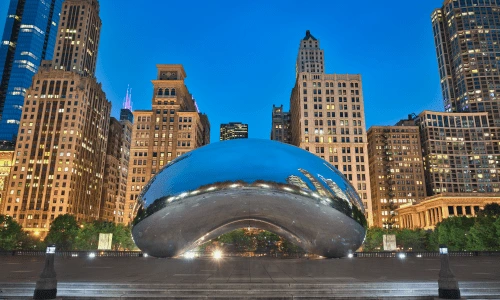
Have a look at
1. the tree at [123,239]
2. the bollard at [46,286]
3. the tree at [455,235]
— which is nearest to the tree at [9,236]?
the tree at [123,239]

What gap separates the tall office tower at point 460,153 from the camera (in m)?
154

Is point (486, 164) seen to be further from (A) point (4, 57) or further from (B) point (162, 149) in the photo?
(A) point (4, 57)

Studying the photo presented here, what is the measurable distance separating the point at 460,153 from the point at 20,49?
216 meters

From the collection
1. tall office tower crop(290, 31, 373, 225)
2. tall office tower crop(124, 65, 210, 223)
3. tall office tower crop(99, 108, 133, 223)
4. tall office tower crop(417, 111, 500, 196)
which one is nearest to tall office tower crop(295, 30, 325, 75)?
tall office tower crop(417, 111, 500, 196)

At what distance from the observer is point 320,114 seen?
106 meters

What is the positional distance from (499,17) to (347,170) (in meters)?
136

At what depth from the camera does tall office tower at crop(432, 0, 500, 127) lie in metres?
166

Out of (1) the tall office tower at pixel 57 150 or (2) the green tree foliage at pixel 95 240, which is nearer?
(2) the green tree foliage at pixel 95 240

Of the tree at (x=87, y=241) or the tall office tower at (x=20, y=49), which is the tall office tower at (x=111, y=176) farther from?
the tree at (x=87, y=241)

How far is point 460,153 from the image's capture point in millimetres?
158875

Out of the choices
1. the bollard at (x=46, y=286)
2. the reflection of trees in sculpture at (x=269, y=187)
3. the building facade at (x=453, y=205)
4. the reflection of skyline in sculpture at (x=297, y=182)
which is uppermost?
the building facade at (x=453, y=205)

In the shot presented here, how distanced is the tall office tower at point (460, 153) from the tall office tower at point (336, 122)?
7175 cm

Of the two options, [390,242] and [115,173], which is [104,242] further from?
[115,173]

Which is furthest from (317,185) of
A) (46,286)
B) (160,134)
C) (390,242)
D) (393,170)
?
(393,170)
